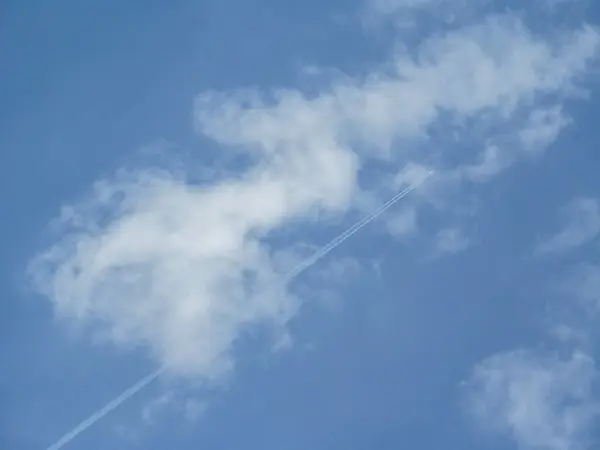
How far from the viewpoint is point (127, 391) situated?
44.9 metres

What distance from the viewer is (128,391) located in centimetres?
4488

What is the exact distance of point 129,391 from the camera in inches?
1767

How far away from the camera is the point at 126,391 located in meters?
44.9

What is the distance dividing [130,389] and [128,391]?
34 centimetres

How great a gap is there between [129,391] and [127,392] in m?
0.27

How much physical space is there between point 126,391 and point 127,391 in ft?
0.39

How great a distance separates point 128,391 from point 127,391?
120mm

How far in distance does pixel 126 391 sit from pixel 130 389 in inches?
21.1

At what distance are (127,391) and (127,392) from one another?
0.39 ft

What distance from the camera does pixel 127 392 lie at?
4488 centimetres

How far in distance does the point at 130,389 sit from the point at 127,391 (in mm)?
431

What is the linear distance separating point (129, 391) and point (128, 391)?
0.39ft
